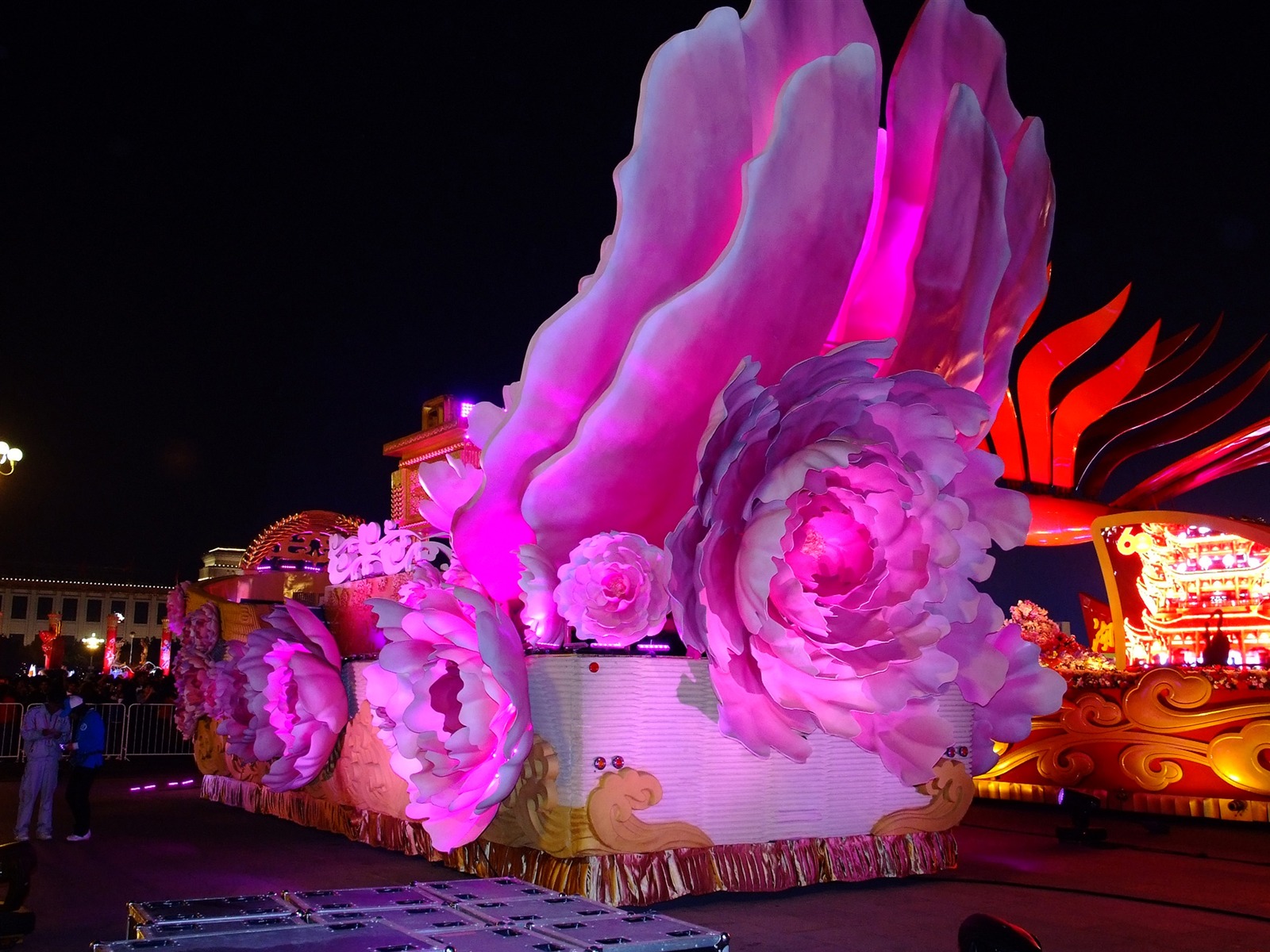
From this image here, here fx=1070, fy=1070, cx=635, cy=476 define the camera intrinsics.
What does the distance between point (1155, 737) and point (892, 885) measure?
599 centimetres

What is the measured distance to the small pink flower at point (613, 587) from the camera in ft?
17.9

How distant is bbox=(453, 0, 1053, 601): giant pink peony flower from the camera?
5184 mm

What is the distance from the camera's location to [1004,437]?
1789 cm

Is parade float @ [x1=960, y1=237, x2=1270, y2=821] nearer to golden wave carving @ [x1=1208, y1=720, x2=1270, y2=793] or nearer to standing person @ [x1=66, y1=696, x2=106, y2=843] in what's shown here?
golden wave carving @ [x1=1208, y1=720, x2=1270, y2=793]

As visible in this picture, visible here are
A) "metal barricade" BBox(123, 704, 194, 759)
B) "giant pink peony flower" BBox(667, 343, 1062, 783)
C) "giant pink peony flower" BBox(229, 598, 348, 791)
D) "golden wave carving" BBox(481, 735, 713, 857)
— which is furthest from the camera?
"metal barricade" BBox(123, 704, 194, 759)

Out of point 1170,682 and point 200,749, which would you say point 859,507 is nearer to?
point 1170,682

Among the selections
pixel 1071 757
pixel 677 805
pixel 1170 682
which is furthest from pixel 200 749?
pixel 1170 682

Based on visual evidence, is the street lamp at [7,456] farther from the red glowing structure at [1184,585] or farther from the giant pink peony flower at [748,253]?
the red glowing structure at [1184,585]

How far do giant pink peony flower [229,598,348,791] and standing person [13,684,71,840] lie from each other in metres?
2.32

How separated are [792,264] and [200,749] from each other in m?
10.4

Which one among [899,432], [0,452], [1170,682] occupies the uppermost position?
[0,452]

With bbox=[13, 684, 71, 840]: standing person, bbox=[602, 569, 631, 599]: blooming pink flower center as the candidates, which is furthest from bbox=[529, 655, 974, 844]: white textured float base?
bbox=[13, 684, 71, 840]: standing person

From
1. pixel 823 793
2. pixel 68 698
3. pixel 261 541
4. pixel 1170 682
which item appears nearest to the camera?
pixel 823 793

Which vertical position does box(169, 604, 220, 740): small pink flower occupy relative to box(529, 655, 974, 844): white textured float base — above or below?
above
